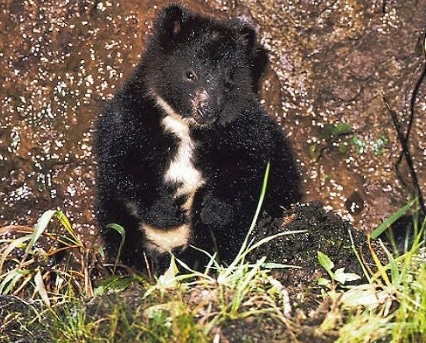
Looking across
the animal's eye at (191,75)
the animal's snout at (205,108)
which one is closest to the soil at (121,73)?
the animal's eye at (191,75)

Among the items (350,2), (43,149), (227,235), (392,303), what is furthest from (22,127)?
(392,303)

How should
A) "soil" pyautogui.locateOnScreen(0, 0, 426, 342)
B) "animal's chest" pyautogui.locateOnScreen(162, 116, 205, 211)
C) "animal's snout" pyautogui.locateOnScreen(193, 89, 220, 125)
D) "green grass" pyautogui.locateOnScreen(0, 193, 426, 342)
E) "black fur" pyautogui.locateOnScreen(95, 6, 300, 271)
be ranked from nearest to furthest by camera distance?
"green grass" pyautogui.locateOnScreen(0, 193, 426, 342)
"animal's snout" pyautogui.locateOnScreen(193, 89, 220, 125)
"black fur" pyautogui.locateOnScreen(95, 6, 300, 271)
"animal's chest" pyautogui.locateOnScreen(162, 116, 205, 211)
"soil" pyautogui.locateOnScreen(0, 0, 426, 342)

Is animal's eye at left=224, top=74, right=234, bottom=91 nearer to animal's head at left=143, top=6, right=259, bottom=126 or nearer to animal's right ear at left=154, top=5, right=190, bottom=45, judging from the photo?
animal's head at left=143, top=6, right=259, bottom=126

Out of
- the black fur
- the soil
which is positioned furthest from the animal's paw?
the soil

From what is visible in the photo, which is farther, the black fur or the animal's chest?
the animal's chest

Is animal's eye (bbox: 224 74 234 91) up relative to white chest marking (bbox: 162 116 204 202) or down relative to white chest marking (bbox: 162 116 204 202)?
up

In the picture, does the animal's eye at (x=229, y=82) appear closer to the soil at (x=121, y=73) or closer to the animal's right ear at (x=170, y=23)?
the animal's right ear at (x=170, y=23)
